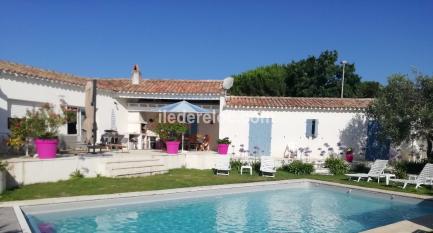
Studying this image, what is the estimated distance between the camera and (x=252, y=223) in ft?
34.6

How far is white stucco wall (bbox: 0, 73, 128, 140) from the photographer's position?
14.0m

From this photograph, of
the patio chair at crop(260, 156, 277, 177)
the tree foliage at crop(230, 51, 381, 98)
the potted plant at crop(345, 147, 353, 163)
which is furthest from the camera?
the tree foliage at crop(230, 51, 381, 98)

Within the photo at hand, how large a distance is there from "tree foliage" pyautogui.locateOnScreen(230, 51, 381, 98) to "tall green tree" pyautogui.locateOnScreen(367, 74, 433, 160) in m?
27.4

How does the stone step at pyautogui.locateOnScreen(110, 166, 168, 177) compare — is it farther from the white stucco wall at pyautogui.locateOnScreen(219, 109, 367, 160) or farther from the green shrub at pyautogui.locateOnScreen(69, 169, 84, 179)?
the white stucco wall at pyautogui.locateOnScreen(219, 109, 367, 160)

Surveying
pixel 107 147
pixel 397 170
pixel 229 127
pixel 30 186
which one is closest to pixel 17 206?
pixel 30 186

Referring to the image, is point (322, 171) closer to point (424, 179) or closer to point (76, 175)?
point (424, 179)

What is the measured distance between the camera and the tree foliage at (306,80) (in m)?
46.0

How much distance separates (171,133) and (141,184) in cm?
522

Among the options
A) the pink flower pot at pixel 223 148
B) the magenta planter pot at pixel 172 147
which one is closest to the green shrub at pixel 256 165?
the pink flower pot at pixel 223 148

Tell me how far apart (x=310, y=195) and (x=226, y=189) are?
338 cm

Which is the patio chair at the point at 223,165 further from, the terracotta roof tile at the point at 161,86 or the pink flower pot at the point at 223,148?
the terracotta roof tile at the point at 161,86

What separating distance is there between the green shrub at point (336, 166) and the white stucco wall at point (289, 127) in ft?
8.93

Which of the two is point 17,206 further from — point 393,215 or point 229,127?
point 229,127

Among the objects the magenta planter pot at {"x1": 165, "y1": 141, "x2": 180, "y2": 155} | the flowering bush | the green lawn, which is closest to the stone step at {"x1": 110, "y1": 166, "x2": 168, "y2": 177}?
the green lawn
